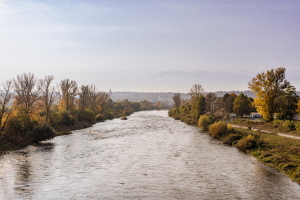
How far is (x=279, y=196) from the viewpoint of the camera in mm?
15180

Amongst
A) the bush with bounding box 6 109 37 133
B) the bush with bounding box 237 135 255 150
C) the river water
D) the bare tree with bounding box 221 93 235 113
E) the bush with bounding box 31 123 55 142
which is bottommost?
the river water

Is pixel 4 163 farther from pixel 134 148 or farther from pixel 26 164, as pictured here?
pixel 134 148

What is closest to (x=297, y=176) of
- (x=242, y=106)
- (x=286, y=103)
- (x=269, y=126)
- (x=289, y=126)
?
(x=289, y=126)

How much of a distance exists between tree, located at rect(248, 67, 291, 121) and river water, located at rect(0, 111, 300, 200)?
15.4 meters

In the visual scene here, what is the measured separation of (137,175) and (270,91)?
3341 centimetres

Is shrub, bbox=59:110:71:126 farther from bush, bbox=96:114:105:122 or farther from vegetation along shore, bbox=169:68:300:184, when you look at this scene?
vegetation along shore, bbox=169:68:300:184

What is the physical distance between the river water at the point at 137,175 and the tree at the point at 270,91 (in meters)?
15.4

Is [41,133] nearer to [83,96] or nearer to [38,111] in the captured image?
[38,111]

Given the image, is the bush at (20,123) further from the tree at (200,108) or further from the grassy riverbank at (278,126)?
the tree at (200,108)

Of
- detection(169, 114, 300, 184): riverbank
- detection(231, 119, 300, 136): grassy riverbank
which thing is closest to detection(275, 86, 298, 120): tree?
detection(231, 119, 300, 136): grassy riverbank

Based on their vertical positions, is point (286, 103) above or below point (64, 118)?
above

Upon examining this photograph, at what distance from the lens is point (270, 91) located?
3972 cm

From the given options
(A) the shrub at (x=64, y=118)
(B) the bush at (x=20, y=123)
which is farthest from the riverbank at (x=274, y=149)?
(A) the shrub at (x=64, y=118)

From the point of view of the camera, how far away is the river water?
50.3 feet
